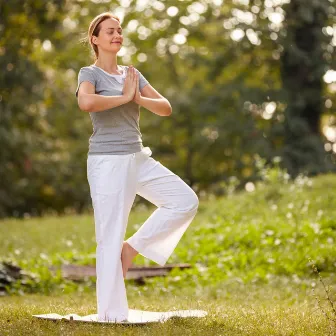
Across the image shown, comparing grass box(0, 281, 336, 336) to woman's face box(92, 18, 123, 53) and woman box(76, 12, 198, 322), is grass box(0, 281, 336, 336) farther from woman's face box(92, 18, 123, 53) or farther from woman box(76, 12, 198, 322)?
woman's face box(92, 18, 123, 53)

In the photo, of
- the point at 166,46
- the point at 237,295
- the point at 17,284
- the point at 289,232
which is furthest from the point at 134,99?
the point at 166,46

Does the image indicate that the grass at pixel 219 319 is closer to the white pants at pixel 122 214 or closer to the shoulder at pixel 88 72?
the white pants at pixel 122 214

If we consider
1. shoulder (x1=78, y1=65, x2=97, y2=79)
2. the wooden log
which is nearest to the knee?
shoulder (x1=78, y1=65, x2=97, y2=79)

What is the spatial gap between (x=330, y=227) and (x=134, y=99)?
5752mm

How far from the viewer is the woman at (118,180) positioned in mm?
5480

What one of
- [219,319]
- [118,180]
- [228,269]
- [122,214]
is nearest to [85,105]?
[118,180]

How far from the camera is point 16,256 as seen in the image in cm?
1143

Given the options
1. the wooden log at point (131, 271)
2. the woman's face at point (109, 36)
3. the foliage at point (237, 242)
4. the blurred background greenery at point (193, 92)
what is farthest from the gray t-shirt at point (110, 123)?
the blurred background greenery at point (193, 92)

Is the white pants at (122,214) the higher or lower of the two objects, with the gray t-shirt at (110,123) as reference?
lower

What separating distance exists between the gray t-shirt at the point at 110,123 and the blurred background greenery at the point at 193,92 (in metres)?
9.23

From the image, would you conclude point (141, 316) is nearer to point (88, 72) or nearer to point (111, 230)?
point (111, 230)

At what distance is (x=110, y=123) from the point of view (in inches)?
219

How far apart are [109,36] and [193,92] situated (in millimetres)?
19463

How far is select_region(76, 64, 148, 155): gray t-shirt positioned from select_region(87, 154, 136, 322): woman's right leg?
0.28 ft
